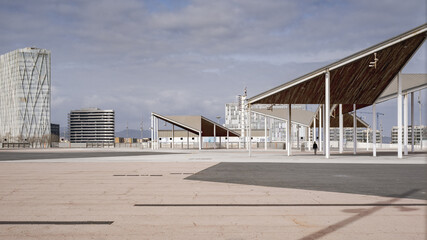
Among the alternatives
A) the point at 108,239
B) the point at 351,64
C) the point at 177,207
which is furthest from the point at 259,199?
the point at 351,64

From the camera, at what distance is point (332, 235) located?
20.4 feet

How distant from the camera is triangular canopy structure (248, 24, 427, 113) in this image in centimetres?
2603

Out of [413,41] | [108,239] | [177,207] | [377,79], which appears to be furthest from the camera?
[377,79]

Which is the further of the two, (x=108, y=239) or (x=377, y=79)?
(x=377, y=79)

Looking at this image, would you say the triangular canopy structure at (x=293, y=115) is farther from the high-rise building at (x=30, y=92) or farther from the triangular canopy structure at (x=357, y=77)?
the high-rise building at (x=30, y=92)

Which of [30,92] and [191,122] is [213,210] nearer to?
[191,122]

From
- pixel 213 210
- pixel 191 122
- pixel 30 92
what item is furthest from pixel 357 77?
pixel 30 92

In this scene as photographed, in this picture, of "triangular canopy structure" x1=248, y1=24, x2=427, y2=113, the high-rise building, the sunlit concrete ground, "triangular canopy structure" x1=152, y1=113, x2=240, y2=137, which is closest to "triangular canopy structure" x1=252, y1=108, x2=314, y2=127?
"triangular canopy structure" x1=152, y1=113, x2=240, y2=137

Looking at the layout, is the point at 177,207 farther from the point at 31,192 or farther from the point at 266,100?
the point at 266,100

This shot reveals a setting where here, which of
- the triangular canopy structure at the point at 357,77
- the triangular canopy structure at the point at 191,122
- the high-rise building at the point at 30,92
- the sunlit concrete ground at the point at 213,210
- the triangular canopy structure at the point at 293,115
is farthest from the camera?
the high-rise building at the point at 30,92

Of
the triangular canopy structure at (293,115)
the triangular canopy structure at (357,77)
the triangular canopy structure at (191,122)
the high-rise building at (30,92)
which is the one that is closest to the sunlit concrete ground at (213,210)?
the triangular canopy structure at (357,77)

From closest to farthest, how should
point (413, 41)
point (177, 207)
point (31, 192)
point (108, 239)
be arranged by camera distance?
point (108, 239), point (177, 207), point (31, 192), point (413, 41)

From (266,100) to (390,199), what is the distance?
22.2m

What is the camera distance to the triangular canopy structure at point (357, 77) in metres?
26.0
